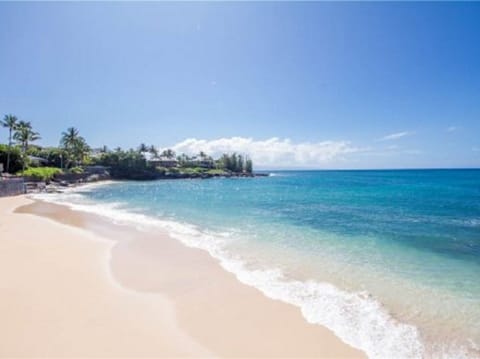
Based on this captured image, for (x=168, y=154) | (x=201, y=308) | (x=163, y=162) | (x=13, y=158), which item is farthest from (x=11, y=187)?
(x=168, y=154)

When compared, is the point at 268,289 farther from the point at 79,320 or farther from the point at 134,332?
the point at 79,320

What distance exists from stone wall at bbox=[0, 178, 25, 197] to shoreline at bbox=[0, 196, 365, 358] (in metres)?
25.9

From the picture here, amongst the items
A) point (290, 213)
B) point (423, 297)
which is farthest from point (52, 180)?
point (423, 297)

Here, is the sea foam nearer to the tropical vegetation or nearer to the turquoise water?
the turquoise water

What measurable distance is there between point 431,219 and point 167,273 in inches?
717

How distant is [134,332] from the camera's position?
17.4 feet

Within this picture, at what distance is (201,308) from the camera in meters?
6.37

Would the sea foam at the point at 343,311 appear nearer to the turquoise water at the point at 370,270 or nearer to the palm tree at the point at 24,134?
the turquoise water at the point at 370,270

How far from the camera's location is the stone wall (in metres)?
30.8

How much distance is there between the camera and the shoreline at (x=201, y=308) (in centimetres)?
492

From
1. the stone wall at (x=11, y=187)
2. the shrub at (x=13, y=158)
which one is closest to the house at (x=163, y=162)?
the shrub at (x=13, y=158)

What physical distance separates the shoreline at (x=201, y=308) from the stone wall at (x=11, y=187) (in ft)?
85.0

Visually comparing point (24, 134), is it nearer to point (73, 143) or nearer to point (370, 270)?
point (73, 143)

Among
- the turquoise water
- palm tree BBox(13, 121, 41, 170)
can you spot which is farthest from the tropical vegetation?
the turquoise water
